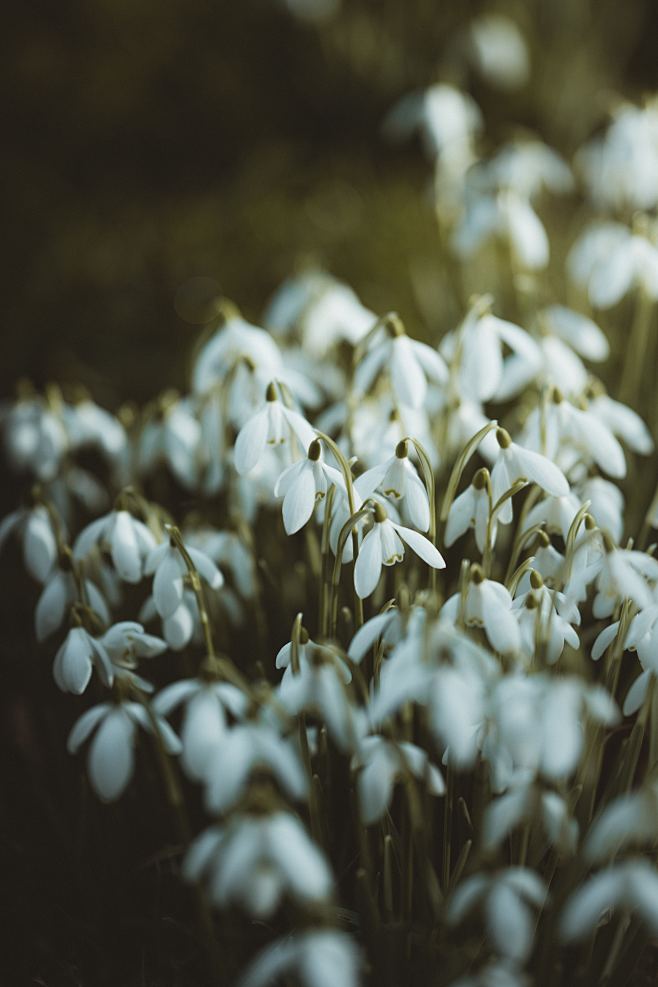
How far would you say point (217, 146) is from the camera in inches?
205

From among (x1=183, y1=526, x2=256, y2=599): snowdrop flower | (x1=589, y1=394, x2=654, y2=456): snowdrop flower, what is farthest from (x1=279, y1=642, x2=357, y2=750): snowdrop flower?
(x1=589, y1=394, x2=654, y2=456): snowdrop flower

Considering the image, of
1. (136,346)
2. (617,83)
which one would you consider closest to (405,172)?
(617,83)

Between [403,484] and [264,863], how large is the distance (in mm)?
528

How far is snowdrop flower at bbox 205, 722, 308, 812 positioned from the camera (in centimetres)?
88

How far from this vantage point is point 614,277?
1.78 m

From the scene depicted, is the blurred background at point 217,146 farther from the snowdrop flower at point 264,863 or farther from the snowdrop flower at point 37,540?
the snowdrop flower at point 264,863

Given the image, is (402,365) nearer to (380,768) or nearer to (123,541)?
(123,541)

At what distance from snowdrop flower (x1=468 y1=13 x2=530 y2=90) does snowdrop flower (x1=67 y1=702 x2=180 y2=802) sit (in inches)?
162

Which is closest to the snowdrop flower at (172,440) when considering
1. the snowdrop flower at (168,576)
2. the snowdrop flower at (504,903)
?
the snowdrop flower at (168,576)

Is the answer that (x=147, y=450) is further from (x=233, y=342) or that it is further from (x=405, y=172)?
(x=405, y=172)

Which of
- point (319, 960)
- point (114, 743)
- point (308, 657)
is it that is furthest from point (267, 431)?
point (319, 960)

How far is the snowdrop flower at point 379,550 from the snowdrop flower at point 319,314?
0.81 m

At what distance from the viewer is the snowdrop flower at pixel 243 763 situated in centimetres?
88

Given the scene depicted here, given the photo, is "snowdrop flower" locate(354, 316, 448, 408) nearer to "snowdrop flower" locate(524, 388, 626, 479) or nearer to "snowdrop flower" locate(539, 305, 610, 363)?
"snowdrop flower" locate(524, 388, 626, 479)
